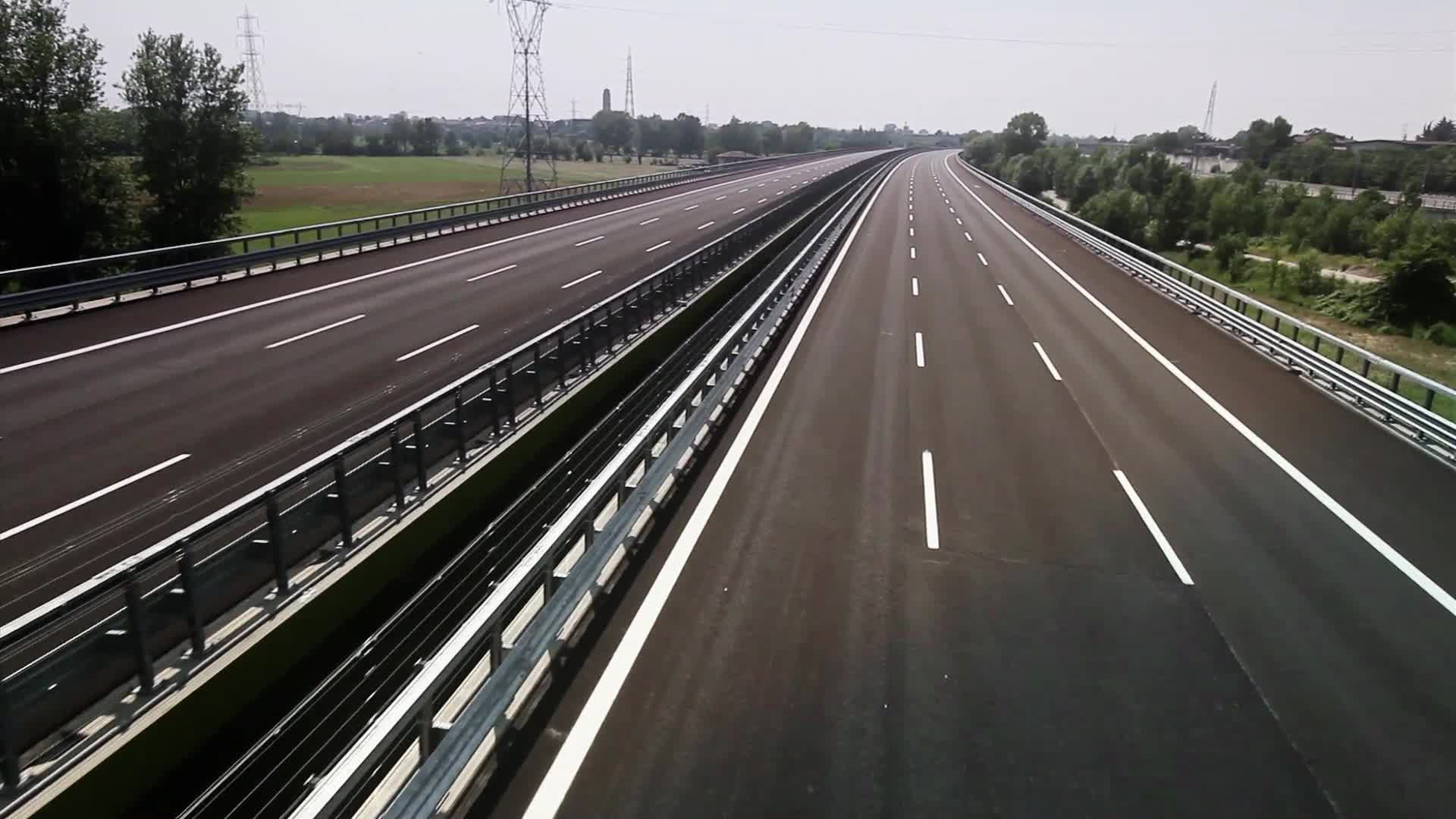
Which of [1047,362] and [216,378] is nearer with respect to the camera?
[216,378]

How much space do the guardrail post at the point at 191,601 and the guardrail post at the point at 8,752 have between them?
4.25 ft

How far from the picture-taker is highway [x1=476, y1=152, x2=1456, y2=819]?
19.0 ft

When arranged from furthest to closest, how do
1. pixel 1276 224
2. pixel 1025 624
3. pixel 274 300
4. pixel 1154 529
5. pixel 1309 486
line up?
pixel 1276 224 → pixel 274 300 → pixel 1309 486 → pixel 1154 529 → pixel 1025 624

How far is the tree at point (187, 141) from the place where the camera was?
129 feet

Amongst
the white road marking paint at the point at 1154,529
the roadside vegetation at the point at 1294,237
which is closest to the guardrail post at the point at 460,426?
the white road marking paint at the point at 1154,529

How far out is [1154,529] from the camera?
10234 millimetres

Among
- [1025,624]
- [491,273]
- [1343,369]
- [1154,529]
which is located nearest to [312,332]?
[491,273]

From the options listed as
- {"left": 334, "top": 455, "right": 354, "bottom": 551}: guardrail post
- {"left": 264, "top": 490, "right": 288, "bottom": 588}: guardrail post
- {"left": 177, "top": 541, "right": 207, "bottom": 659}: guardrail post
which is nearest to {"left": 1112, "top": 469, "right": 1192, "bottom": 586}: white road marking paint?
{"left": 334, "top": 455, "right": 354, "bottom": 551}: guardrail post

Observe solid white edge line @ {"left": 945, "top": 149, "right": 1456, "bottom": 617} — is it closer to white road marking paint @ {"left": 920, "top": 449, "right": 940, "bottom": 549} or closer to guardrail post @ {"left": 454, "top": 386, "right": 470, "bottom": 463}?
white road marking paint @ {"left": 920, "top": 449, "right": 940, "bottom": 549}

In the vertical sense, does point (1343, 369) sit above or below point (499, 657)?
below

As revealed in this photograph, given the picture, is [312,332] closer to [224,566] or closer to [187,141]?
[224,566]

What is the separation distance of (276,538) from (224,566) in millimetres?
467

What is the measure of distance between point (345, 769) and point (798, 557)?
5.62 metres

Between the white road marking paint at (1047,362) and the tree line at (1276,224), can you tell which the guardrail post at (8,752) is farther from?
the tree line at (1276,224)
